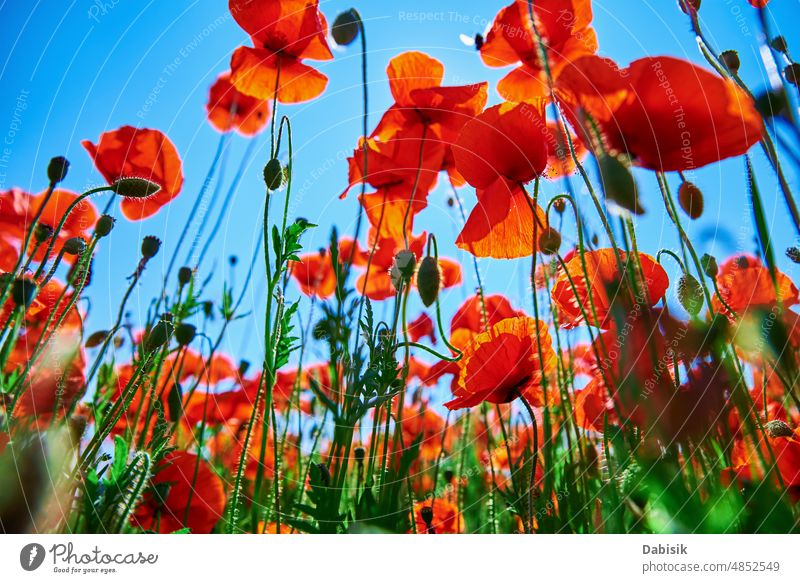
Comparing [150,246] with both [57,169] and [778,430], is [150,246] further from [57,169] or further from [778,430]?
[778,430]

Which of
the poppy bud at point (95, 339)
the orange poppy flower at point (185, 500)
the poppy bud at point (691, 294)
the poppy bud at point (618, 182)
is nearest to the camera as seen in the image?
the poppy bud at point (618, 182)

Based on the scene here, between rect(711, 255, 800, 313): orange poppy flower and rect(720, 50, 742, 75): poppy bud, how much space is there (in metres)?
0.23

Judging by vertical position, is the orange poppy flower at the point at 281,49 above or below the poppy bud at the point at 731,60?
above

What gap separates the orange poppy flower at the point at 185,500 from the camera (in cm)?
67

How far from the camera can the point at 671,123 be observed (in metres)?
0.48

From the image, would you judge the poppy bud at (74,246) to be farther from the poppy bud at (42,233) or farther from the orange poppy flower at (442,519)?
the orange poppy flower at (442,519)

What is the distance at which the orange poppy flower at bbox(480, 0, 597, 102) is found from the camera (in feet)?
2.00

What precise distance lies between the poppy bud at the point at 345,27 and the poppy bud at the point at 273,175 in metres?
0.27

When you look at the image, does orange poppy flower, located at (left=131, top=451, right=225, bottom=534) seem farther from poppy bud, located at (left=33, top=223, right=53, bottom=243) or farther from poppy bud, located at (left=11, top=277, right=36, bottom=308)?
poppy bud, located at (left=33, top=223, right=53, bottom=243)

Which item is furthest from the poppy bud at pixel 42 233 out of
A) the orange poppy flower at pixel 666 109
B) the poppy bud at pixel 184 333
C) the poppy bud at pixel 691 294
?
the poppy bud at pixel 691 294

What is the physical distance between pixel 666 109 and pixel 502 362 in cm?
29
